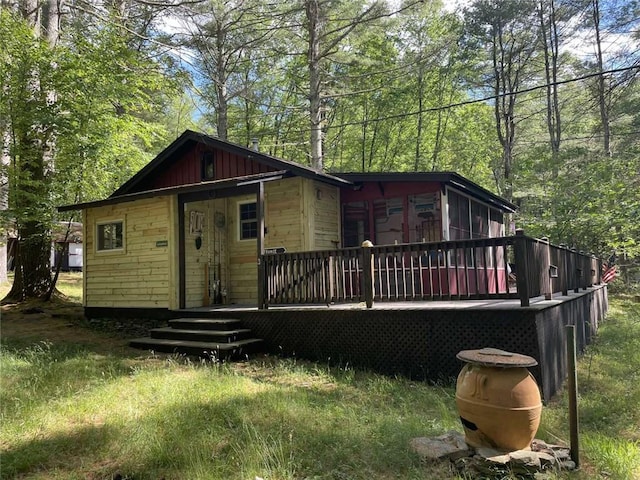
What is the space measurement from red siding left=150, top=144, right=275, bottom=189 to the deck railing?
2.49 meters

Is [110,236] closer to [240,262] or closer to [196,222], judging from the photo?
[196,222]

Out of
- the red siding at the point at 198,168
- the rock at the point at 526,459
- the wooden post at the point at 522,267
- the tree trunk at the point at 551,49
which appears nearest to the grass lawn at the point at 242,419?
the rock at the point at 526,459

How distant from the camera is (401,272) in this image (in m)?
6.97

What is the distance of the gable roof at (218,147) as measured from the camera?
850 cm

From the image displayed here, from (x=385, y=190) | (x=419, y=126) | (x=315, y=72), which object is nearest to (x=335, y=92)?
(x=315, y=72)

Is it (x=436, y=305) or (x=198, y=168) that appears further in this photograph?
(x=198, y=168)

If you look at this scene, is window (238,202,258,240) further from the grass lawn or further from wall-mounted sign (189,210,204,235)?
the grass lawn

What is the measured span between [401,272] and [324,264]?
1.24m

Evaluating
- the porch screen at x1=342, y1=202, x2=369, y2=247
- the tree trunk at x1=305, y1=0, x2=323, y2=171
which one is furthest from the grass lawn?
the tree trunk at x1=305, y1=0, x2=323, y2=171

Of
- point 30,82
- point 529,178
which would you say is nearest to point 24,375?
point 30,82

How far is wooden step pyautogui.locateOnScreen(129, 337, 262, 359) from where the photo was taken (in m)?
6.88

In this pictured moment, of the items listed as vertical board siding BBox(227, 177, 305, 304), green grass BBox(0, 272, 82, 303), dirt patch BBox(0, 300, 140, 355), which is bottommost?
dirt patch BBox(0, 300, 140, 355)

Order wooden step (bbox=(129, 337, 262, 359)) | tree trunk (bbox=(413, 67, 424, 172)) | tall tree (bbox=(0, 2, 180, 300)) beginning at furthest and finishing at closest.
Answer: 1. tree trunk (bbox=(413, 67, 424, 172))
2. tall tree (bbox=(0, 2, 180, 300))
3. wooden step (bbox=(129, 337, 262, 359))

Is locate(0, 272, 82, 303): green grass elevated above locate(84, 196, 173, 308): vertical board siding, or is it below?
below
